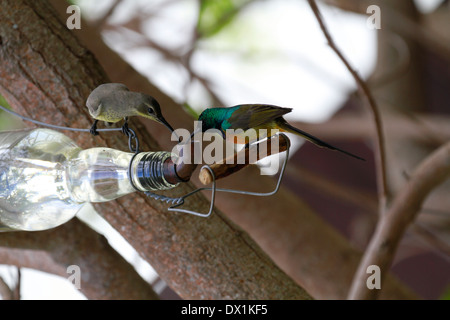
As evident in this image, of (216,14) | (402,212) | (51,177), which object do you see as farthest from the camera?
(216,14)

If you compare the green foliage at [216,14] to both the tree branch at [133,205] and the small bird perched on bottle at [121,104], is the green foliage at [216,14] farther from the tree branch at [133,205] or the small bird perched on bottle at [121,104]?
the small bird perched on bottle at [121,104]

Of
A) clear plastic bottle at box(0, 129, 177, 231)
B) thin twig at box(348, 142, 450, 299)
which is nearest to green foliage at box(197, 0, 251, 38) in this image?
thin twig at box(348, 142, 450, 299)

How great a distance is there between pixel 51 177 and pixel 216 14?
3.56 feet

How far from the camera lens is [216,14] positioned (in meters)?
1.48

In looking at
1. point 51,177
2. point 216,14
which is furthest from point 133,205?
point 216,14

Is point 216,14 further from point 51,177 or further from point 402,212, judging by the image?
point 51,177

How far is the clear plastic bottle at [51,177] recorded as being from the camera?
A: 1.49 feet

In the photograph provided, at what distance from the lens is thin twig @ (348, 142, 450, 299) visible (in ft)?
2.44

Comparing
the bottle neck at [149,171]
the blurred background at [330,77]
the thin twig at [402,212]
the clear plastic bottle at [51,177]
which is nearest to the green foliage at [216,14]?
the blurred background at [330,77]

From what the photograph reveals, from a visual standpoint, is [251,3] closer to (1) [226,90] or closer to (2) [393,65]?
(1) [226,90]

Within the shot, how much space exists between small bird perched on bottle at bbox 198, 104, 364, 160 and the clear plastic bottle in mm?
91

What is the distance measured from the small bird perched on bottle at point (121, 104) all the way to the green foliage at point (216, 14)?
40.7 inches
